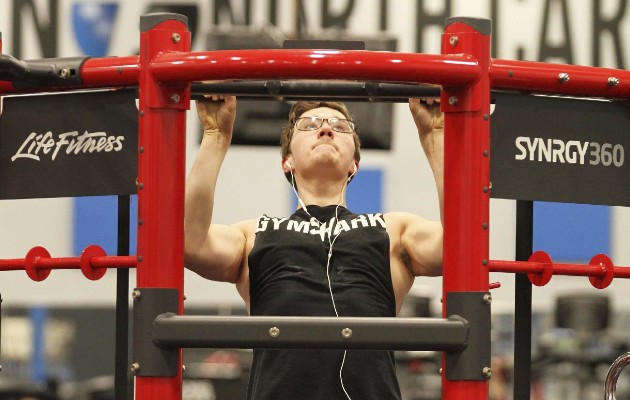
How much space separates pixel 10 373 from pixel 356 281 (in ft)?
13.6

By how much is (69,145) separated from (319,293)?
54cm

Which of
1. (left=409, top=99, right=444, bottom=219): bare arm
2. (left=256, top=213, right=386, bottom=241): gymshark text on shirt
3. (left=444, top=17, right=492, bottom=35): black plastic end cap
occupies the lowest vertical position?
(left=256, top=213, right=386, bottom=241): gymshark text on shirt

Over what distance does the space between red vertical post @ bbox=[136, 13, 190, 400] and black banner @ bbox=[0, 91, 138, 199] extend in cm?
28

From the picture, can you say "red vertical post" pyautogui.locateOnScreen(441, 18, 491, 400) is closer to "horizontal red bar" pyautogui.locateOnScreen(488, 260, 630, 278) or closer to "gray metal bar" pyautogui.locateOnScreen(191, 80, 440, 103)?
"horizontal red bar" pyautogui.locateOnScreen(488, 260, 630, 278)

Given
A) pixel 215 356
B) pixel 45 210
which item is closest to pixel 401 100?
pixel 45 210

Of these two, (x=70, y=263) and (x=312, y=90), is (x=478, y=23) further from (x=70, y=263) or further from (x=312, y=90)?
(x=70, y=263)

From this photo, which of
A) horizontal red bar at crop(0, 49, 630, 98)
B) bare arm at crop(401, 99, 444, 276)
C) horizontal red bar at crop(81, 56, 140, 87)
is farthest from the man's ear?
horizontal red bar at crop(0, 49, 630, 98)

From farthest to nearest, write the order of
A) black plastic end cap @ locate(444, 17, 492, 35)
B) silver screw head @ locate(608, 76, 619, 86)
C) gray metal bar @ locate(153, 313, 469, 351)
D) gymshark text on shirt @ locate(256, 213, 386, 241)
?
gymshark text on shirt @ locate(256, 213, 386, 241) → silver screw head @ locate(608, 76, 619, 86) → black plastic end cap @ locate(444, 17, 492, 35) → gray metal bar @ locate(153, 313, 469, 351)

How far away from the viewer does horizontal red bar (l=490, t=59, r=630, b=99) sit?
1.51 metres

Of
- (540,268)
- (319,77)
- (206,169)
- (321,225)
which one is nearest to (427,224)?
(321,225)

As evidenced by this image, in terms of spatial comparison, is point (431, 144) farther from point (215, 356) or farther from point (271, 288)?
point (215, 356)

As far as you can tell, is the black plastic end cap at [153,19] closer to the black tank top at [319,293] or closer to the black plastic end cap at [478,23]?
the black plastic end cap at [478,23]

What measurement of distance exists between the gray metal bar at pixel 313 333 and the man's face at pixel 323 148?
70cm

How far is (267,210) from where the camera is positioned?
15.7ft
